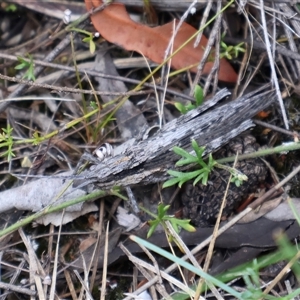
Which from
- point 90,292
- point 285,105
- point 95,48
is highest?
point 95,48

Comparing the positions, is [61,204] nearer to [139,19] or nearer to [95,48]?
[95,48]

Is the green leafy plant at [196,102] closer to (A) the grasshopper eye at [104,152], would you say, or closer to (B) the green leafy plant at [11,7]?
(A) the grasshopper eye at [104,152]

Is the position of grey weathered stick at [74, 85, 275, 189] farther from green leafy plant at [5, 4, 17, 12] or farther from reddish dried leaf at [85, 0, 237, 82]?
green leafy plant at [5, 4, 17, 12]

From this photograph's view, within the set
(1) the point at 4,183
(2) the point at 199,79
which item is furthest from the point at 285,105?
(1) the point at 4,183

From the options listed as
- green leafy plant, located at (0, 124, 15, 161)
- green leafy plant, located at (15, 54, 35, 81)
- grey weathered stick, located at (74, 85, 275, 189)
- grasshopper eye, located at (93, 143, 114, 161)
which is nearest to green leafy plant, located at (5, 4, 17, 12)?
green leafy plant, located at (15, 54, 35, 81)

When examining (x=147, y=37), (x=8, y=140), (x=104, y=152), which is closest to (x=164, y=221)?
(x=104, y=152)
